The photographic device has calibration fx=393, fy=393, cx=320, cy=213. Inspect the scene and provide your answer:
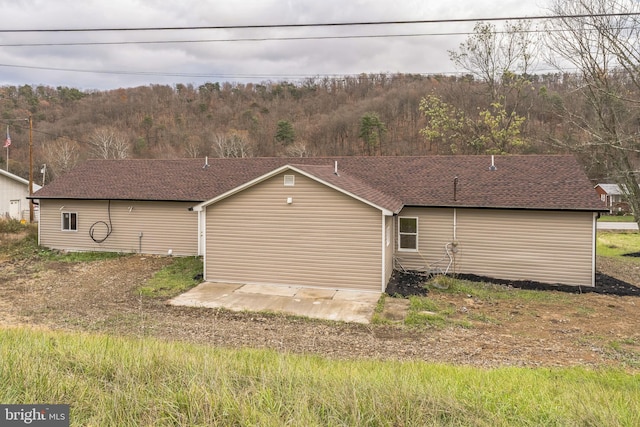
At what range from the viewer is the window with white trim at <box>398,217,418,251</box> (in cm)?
1421

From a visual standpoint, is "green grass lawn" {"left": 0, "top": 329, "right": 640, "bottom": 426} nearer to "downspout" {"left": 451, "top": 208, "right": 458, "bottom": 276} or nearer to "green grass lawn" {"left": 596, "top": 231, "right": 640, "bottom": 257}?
"downspout" {"left": 451, "top": 208, "right": 458, "bottom": 276}

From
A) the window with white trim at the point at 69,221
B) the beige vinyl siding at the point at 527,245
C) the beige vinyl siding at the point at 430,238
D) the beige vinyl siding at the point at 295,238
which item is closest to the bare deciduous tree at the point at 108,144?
the window with white trim at the point at 69,221

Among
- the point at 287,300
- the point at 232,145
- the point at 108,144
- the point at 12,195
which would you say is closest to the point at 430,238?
the point at 287,300

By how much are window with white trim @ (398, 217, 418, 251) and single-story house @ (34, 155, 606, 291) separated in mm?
36

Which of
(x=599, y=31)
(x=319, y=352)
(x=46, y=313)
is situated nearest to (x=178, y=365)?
(x=319, y=352)

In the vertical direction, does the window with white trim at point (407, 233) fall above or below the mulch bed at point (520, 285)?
above

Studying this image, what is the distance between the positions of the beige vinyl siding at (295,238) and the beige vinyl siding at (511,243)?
326cm

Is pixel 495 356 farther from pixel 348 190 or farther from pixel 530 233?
pixel 530 233

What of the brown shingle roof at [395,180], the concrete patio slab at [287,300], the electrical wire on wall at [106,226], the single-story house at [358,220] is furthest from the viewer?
the electrical wire on wall at [106,226]

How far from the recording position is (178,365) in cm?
450

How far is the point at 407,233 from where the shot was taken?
46.9 feet

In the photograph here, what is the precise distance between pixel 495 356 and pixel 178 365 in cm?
527

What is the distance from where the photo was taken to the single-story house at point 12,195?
93.2 feet

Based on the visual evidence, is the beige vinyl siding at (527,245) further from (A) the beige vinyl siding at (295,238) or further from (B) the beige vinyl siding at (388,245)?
(A) the beige vinyl siding at (295,238)
